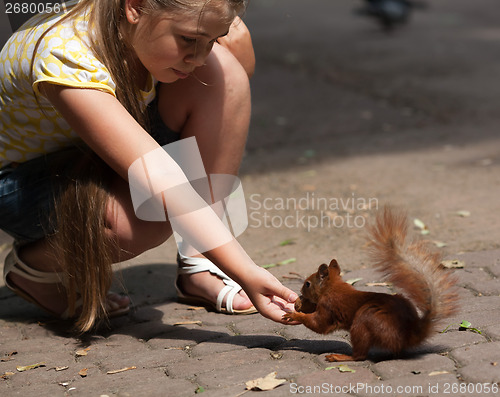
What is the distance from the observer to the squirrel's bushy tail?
214 cm

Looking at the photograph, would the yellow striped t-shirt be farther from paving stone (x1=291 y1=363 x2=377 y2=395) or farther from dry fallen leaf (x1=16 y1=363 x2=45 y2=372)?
paving stone (x1=291 y1=363 x2=377 y2=395)

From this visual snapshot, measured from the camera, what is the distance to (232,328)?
2.77m

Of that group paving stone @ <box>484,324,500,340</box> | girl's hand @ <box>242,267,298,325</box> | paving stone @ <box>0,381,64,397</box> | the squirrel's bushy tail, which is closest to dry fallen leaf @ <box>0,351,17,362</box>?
paving stone @ <box>0,381,64,397</box>

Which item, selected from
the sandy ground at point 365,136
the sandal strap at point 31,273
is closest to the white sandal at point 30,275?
the sandal strap at point 31,273

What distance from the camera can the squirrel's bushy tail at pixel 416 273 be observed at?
2.14 m

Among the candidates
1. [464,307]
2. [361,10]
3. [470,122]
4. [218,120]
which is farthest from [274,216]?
[361,10]

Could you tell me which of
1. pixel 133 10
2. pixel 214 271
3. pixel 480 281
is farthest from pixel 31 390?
pixel 480 281

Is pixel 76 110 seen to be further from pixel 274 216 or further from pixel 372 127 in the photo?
pixel 372 127

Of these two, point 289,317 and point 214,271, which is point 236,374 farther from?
point 214,271

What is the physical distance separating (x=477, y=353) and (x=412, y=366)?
0.75 feet

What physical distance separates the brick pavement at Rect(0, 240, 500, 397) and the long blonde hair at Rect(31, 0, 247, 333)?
199mm

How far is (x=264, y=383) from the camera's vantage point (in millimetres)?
2166

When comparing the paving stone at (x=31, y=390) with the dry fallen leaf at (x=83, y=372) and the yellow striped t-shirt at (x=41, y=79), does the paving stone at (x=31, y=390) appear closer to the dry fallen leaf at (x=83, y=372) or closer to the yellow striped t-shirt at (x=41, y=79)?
the dry fallen leaf at (x=83, y=372)

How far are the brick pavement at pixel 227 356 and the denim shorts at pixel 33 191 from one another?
44 centimetres
